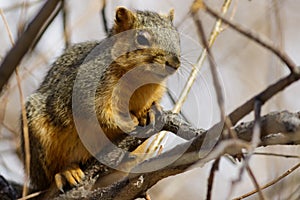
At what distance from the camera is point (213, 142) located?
1727mm

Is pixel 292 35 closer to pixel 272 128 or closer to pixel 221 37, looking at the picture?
pixel 221 37

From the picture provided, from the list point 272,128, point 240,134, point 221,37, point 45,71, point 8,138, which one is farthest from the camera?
point 221,37

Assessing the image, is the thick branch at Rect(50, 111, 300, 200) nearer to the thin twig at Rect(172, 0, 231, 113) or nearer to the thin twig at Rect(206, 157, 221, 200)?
the thin twig at Rect(206, 157, 221, 200)

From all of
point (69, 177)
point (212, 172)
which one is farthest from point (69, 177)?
point (212, 172)

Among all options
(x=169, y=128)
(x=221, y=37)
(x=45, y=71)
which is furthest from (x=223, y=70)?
(x=169, y=128)

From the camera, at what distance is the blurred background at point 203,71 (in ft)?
8.45

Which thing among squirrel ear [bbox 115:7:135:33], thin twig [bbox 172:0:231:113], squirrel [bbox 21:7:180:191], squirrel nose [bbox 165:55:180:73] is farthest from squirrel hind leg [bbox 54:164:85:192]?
squirrel ear [bbox 115:7:135:33]

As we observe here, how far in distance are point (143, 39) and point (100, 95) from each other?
13.2 inches

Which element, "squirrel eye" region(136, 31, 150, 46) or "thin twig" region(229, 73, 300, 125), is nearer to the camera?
"thin twig" region(229, 73, 300, 125)

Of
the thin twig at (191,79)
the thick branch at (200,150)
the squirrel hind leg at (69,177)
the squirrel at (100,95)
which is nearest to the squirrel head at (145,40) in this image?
the squirrel at (100,95)

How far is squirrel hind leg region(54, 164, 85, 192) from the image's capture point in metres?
2.78

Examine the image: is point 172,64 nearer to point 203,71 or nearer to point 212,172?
point 203,71

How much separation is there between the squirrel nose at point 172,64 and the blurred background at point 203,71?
156 millimetres

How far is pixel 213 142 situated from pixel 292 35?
12.1 feet
